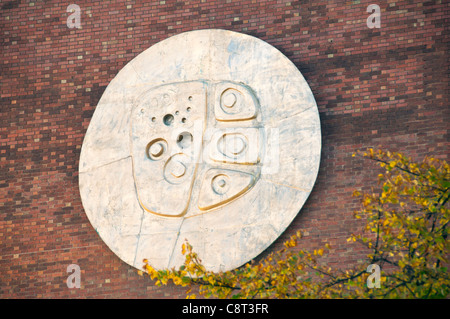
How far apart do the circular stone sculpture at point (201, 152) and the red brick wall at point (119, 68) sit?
28 centimetres

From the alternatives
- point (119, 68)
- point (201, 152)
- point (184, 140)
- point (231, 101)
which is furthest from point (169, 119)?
point (119, 68)

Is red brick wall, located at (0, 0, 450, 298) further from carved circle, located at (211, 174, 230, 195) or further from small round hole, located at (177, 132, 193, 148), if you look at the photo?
small round hole, located at (177, 132, 193, 148)

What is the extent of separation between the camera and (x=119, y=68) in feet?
40.8

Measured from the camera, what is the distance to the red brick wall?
11172 millimetres

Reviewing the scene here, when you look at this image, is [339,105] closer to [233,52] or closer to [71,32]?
[233,52]

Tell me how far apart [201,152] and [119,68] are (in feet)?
6.53

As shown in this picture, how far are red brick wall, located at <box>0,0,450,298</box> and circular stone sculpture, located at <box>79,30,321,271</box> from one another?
0.28 meters

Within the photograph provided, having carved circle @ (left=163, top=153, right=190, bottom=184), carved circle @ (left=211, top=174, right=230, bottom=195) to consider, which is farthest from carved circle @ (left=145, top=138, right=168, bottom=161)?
carved circle @ (left=211, top=174, right=230, bottom=195)

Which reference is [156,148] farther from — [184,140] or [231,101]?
[231,101]

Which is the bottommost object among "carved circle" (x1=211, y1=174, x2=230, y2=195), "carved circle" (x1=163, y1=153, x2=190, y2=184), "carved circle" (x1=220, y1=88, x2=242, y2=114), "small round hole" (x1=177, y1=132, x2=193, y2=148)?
"carved circle" (x1=211, y1=174, x2=230, y2=195)

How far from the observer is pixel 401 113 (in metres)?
11.2
